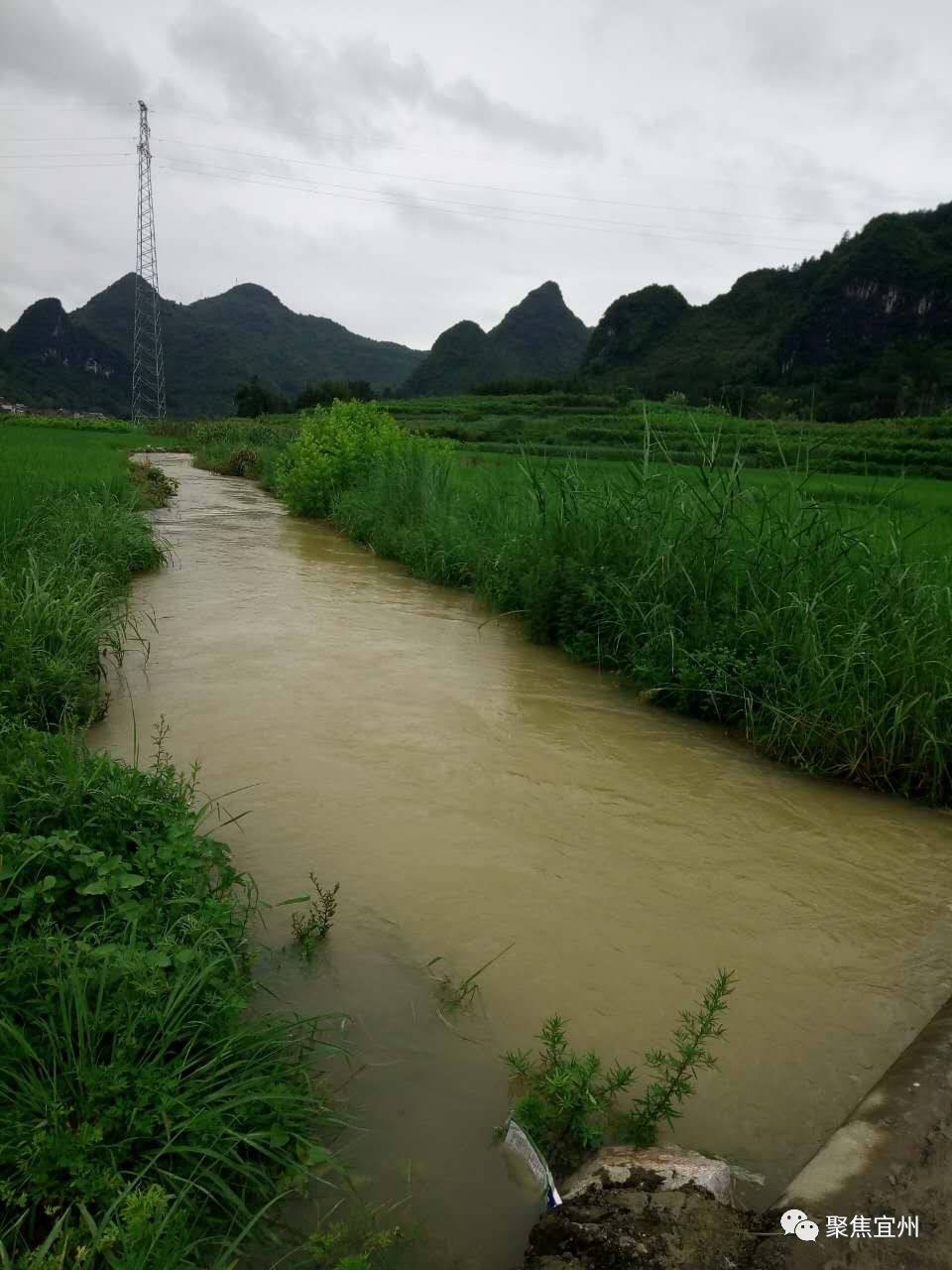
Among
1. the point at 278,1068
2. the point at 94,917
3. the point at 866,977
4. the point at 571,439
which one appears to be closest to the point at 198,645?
the point at 94,917

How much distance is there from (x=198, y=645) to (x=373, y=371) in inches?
4026

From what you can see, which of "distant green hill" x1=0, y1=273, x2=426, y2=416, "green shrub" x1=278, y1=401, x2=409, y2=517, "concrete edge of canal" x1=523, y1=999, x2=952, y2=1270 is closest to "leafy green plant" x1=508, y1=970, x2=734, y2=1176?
"concrete edge of canal" x1=523, y1=999, x2=952, y2=1270

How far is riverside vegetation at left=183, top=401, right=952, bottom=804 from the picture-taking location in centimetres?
345

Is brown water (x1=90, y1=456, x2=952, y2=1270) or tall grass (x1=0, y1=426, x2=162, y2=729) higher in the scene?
tall grass (x1=0, y1=426, x2=162, y2=729)

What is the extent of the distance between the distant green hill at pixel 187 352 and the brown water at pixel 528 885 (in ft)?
169

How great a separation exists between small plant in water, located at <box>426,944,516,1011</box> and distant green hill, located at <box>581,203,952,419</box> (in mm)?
35311

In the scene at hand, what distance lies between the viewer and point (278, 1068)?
166cm

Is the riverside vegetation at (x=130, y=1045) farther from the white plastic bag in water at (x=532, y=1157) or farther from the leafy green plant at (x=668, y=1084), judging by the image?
the leafy green plant at (x=668, y=1084)

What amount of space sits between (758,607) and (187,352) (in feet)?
255

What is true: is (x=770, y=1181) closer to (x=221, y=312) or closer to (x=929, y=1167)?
(x=929, y=1167)

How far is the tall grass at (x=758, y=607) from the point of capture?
3.45 meters

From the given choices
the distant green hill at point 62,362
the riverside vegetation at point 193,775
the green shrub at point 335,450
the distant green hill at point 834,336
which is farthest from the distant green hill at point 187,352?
the riverside vegetation at point 193,775

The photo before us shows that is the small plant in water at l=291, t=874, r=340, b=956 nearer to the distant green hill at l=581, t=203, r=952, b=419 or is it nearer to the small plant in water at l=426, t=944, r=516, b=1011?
the small plant in water at l=426, t=944, r=516, b=1011

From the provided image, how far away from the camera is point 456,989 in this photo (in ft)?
6.75
